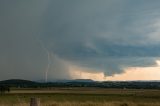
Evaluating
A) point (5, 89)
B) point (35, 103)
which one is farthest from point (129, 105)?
point (5, 89)

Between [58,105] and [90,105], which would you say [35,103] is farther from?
[90,105]

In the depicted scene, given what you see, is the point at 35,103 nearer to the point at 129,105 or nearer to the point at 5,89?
the point at 129,105

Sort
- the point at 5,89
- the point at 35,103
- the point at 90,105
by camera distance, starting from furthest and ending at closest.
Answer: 1. the point at 5,89
2. the point at 90,105
3. the point at 35,103

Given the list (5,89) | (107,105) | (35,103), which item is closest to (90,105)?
(107,105)

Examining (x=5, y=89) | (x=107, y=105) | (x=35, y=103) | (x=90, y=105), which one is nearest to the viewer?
(x=35, y=103)

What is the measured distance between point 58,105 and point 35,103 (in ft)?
35.9

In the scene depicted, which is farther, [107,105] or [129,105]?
[129,105]

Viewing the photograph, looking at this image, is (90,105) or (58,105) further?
(90,105)

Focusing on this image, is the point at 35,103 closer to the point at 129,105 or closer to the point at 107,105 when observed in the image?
the point at 107,105

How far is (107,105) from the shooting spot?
18531 millimetres

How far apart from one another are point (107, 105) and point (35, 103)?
11.2 metres

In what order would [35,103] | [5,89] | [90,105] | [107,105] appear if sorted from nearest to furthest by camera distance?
[35,103]
[107,105]
[90,105]
[5,89]

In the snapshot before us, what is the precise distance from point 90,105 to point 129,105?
7.58 ft

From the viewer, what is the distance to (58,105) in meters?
18.6
